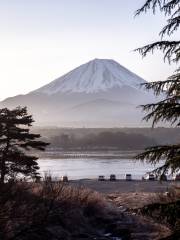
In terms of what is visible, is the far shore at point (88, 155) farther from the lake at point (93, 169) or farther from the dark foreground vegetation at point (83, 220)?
the dark foreground vegetation at point (83, 220)

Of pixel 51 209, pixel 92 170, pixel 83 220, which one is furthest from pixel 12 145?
pixel 92 170

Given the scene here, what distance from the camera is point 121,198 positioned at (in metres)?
31.1

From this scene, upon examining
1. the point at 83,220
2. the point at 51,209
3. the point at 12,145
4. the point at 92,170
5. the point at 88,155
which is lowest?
the point at 92,170

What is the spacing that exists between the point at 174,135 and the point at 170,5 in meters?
180

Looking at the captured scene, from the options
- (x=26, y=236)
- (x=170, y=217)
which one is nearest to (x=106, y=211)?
(x=26, y=236)

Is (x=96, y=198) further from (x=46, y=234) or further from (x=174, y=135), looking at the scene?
(x=174, y=135)

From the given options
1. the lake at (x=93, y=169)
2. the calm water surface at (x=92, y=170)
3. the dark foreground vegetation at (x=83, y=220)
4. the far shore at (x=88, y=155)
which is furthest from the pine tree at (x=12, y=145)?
the far shore at (x=88, y=155)

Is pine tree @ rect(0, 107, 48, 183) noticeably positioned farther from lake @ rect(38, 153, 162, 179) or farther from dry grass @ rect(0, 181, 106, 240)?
lake @ rect(38, 153, 162, 179)

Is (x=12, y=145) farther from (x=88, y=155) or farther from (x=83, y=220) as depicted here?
(x=88, y=155)

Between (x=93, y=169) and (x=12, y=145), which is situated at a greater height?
(x=12, y=145)

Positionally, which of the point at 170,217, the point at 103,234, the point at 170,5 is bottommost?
the point at 103,234

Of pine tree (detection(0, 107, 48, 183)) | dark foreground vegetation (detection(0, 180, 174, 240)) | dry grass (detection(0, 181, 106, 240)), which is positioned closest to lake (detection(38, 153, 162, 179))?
pine tree (detection(0, 107, 48, 183))

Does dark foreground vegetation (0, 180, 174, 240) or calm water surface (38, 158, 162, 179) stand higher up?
dark foreground vegetation (0, 180, 174, 240)

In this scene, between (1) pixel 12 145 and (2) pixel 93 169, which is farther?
(2) pixel 93 169
